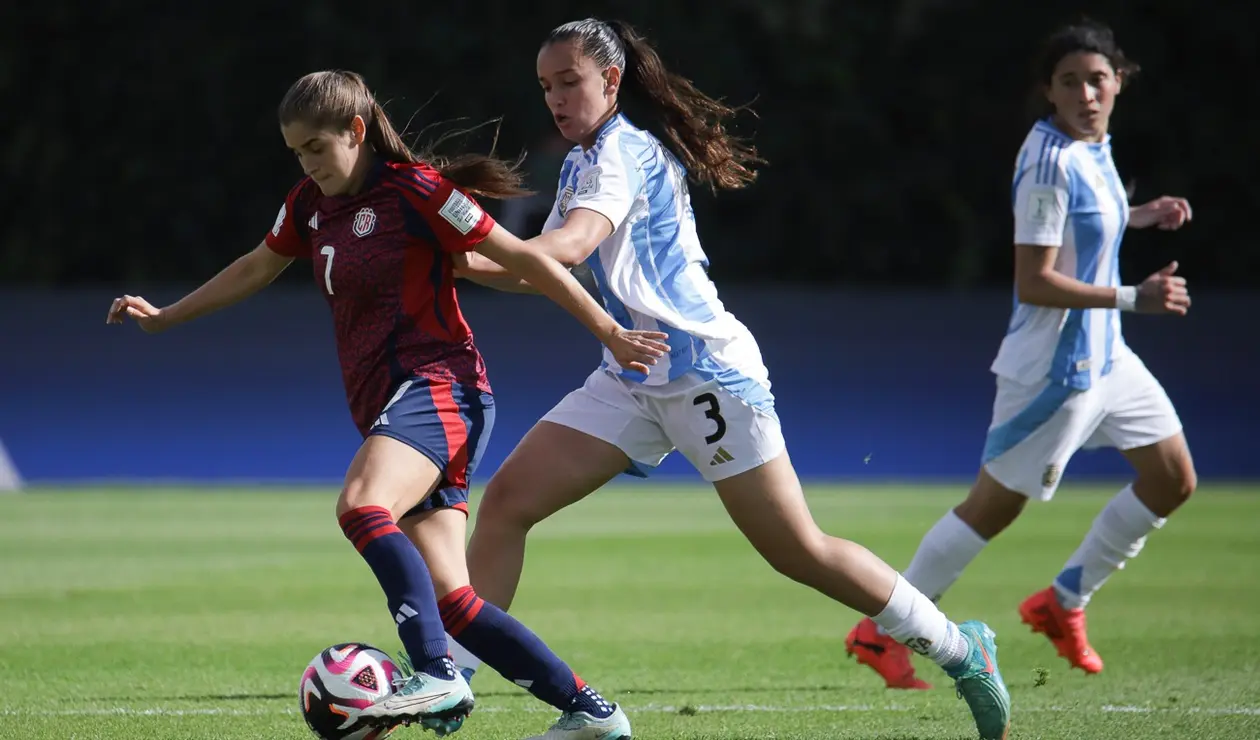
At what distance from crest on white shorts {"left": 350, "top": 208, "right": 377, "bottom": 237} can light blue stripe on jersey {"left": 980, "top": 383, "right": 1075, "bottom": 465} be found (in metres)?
2.68

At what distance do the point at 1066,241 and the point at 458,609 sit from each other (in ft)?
9.65

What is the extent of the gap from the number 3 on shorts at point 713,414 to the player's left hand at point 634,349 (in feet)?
1.22

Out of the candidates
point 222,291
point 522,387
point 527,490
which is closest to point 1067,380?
point 527,490

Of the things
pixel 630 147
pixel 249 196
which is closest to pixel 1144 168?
pixel 249 196

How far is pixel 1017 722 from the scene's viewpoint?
5.21 m

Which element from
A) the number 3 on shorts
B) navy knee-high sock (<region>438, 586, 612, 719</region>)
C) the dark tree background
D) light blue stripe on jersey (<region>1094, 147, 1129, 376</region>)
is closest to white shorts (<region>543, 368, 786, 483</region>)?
the number 3 on shorts

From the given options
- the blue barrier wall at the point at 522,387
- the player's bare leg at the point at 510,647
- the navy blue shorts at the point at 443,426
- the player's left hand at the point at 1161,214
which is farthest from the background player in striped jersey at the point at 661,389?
the blue barrier wall at the point at 522,387

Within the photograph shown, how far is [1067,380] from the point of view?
6082 millimetres

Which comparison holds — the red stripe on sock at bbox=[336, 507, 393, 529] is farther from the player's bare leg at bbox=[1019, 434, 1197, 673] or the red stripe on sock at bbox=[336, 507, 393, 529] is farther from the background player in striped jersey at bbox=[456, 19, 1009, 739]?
the player's bare leg at bbox=[1019, 434, 1197, 673]

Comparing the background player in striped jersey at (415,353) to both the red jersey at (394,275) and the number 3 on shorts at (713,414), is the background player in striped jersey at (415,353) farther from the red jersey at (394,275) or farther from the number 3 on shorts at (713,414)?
the number 3 on shorts at (713,414)

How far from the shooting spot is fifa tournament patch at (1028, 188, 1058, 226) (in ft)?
19.8

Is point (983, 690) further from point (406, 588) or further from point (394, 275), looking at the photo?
point (394, 275)

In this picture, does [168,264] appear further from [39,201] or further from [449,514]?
[449,514]

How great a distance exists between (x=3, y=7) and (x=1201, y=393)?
15.1m
